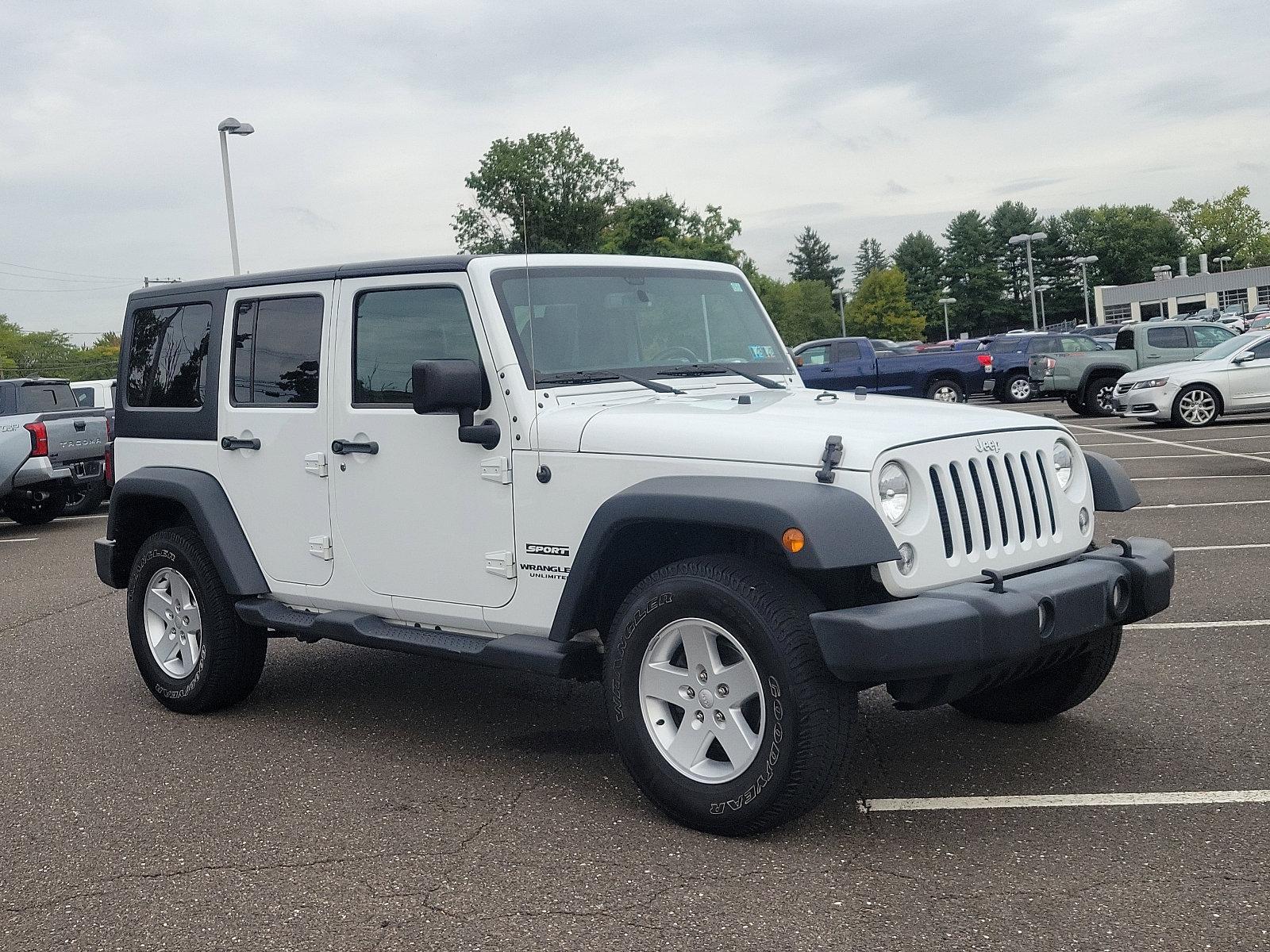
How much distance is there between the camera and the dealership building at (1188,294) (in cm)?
9744

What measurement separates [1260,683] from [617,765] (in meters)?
2.82


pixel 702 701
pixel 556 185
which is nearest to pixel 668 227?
pixel 556 185

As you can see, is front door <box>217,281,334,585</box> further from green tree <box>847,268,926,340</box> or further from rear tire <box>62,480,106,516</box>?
green tree <box>847,268,926,340</box>

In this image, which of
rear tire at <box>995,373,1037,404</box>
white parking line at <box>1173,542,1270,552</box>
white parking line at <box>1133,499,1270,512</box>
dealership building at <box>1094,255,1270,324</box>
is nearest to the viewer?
white parking line at <box>1173,542,1270,552</box>

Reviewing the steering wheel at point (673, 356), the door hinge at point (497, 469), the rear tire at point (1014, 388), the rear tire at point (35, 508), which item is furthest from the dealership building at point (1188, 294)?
the door hinge at point (497, 469)

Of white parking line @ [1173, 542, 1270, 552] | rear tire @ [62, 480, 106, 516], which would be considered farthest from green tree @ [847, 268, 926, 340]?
white parking line @ [1173, 542, 1270, 552]

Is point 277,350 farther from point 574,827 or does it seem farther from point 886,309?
point 886,309

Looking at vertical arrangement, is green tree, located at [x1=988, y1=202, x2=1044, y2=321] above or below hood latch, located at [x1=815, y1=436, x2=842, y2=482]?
above

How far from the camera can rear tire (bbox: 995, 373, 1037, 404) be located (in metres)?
30.0

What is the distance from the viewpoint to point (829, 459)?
402cm

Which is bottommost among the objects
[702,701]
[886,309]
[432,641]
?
[702,701]

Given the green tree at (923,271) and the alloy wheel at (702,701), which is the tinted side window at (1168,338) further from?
the green tree at (923,271)

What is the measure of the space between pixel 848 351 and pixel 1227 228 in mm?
133656

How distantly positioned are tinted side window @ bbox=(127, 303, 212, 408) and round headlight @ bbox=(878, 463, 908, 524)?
3442 millimetres
